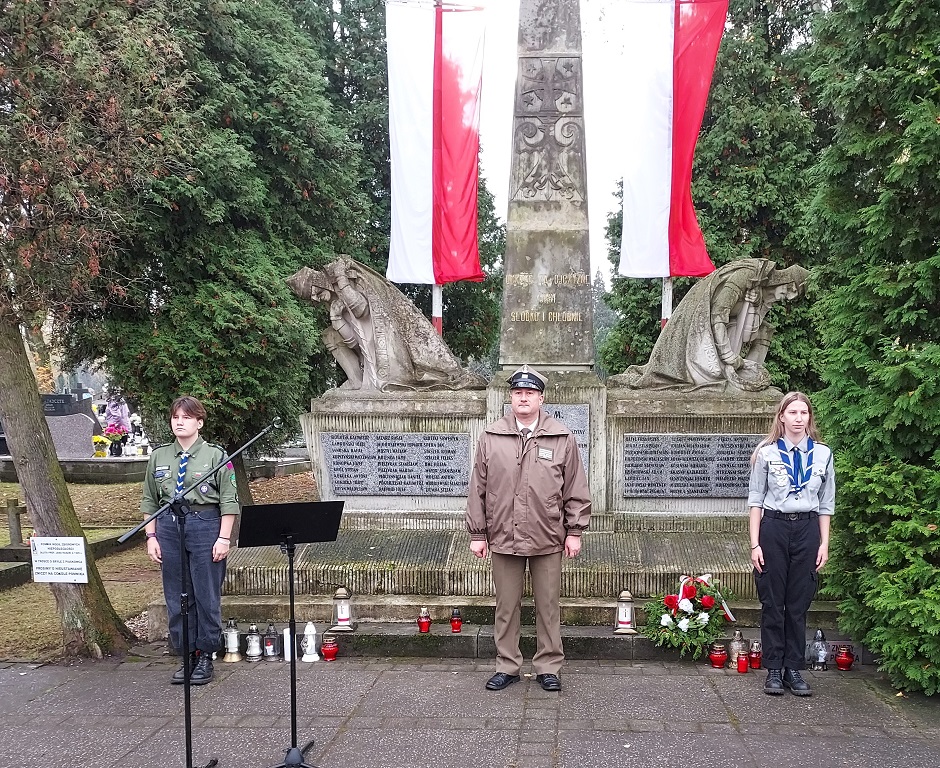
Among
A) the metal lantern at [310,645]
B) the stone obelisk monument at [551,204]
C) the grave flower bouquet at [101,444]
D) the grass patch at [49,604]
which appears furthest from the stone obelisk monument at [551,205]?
the grave flower bouquet at [101,444]

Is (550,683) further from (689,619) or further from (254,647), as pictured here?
(254,647)

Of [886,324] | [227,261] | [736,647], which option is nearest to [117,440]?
[227,261]

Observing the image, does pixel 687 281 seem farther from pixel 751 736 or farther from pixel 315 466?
pixel 751 736

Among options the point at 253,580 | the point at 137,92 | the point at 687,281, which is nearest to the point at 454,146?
the point at 137,92

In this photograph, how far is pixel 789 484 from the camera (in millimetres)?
4914

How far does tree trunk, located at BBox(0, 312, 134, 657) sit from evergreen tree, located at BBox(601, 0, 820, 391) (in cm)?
1293

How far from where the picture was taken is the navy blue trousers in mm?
5270

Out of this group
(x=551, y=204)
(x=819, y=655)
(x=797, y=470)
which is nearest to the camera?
(x=797, y=470)

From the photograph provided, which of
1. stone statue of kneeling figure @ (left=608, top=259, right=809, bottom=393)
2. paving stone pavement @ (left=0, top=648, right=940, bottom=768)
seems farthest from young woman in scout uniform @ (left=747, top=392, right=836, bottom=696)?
stone statue of kneeling figure @ (left=608, top=259, right=809, bottom=393)

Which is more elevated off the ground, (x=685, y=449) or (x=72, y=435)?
(x=685, y=449)

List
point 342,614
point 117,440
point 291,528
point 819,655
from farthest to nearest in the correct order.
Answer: point 117,440
point 342,614
point 819,655
point 291,528

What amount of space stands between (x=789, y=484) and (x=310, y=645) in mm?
3319

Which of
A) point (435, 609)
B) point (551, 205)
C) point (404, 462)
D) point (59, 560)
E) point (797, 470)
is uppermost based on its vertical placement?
point (551, 205)

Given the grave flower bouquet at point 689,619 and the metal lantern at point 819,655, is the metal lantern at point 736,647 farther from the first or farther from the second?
the metal lantern at point 819,655
